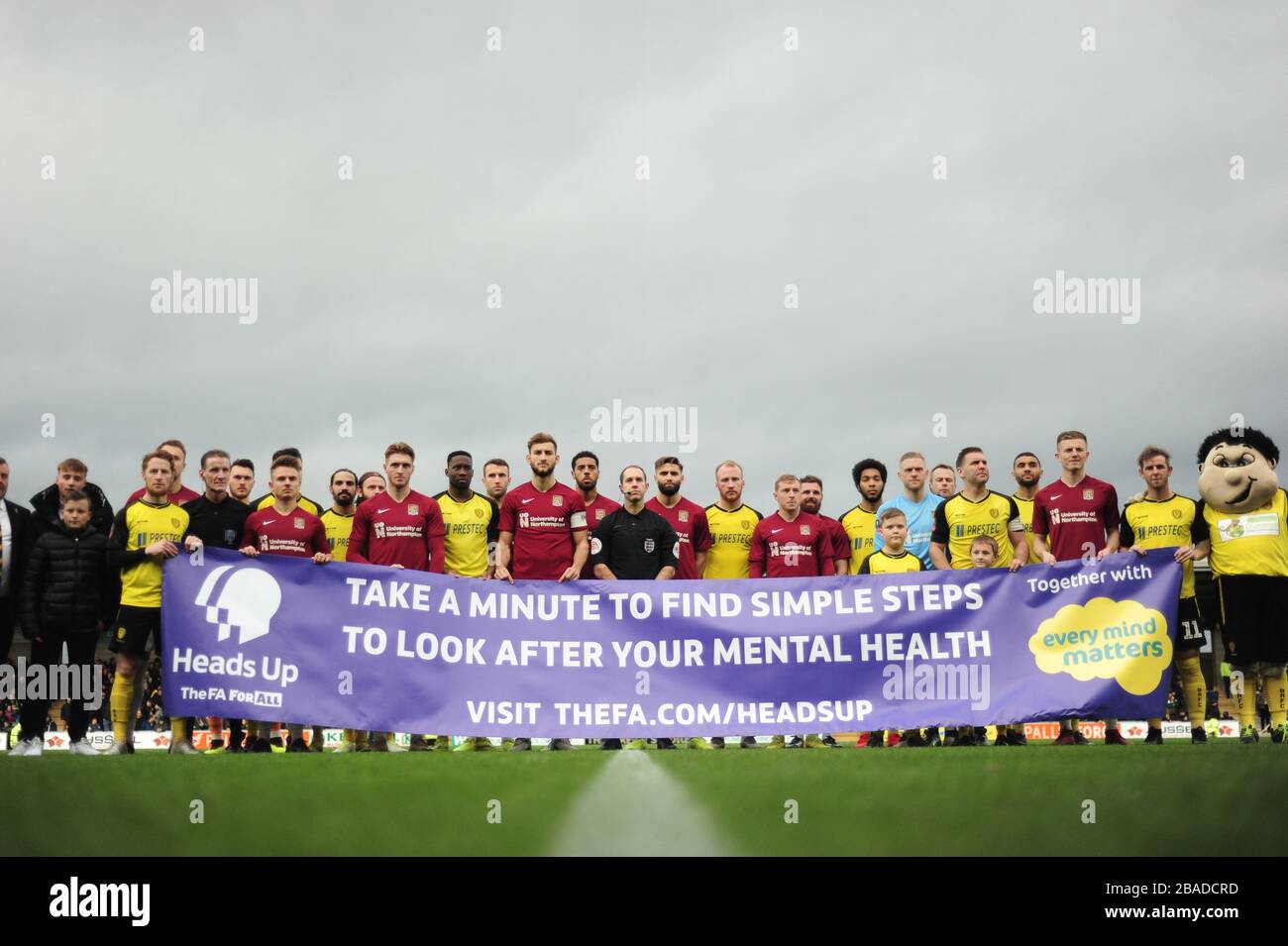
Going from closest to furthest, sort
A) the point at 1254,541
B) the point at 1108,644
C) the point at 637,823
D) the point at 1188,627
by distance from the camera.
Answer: the point at 637,823, the point at 1108,644, the point at 1254,541, the point at 1188,627

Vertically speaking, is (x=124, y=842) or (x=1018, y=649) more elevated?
(x=1018, y=649)

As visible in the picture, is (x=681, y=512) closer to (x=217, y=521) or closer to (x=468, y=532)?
(x=468, y=532)

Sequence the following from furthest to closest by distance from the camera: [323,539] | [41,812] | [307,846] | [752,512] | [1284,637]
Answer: [752,512], [323,539], [1284,637], [41,812], [307,846]

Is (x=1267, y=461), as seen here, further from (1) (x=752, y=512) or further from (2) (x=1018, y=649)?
(1) (x=752, y=512)

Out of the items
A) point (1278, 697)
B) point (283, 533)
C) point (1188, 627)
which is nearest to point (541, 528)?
point (283, 533)

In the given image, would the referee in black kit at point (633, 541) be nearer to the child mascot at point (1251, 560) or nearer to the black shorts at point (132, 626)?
the black shorts at point (132, 626)

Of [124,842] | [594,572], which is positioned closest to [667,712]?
[594,572]

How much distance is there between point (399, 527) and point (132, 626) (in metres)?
2.57

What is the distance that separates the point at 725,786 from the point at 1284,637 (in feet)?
19.7

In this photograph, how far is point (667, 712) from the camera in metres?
10.1

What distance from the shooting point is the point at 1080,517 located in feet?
39.2

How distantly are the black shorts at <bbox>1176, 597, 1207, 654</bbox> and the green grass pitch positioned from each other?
9.53 ft

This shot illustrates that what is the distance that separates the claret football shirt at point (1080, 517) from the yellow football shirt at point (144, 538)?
842 centimetres

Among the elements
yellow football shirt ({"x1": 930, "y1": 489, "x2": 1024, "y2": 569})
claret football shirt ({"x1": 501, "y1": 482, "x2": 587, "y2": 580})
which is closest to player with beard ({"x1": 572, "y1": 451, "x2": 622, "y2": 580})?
claret football shirt ({"x1": 501, "y1": 482, "x2": 587, "y2": 580})
